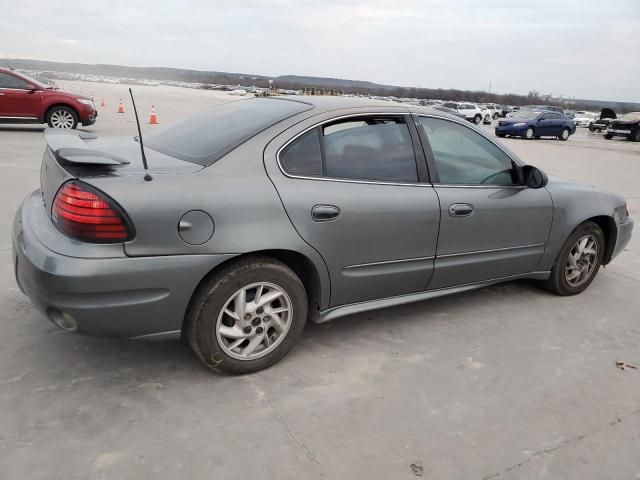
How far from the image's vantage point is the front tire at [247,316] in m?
2.61

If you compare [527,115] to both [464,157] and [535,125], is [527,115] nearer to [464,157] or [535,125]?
[535,125]

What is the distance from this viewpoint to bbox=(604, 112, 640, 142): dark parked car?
25922 millimetres

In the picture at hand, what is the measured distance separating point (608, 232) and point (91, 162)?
407 centimetres

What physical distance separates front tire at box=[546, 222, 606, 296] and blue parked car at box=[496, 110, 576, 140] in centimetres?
2097

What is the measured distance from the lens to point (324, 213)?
2834 millimetres

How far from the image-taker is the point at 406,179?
3232mm

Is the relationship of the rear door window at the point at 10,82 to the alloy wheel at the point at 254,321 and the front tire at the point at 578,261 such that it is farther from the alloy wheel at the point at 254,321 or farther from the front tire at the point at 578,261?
the front tire at the point at 578,261

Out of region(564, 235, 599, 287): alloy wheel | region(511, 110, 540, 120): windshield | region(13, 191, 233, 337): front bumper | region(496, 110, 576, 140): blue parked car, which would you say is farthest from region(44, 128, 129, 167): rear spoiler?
region(511, 110, 540, 120): windshield

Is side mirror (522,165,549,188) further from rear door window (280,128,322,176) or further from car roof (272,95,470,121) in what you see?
rear door window (280,128,322,176)

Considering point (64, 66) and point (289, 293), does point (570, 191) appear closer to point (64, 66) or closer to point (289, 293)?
point (289, 293)

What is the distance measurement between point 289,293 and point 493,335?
156cm

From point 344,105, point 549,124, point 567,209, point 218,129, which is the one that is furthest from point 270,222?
point 549,124

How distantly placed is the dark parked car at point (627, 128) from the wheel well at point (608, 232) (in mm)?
25729

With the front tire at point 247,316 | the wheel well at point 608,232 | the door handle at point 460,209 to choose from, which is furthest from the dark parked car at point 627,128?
the front tire at point 247,316
